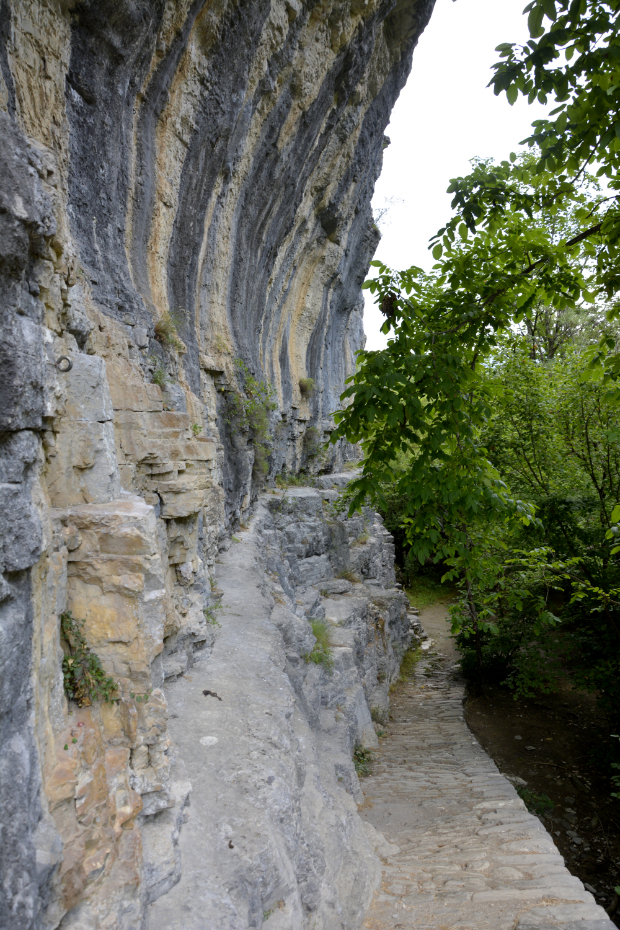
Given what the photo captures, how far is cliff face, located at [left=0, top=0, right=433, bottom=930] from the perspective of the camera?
1.93 meters

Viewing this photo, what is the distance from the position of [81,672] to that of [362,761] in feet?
19.6

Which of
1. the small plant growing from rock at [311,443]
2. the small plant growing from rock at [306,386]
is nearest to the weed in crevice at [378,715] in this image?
the small plant growing from rock at [311,443]

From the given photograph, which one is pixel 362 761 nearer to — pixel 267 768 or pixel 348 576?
pixel 348 576

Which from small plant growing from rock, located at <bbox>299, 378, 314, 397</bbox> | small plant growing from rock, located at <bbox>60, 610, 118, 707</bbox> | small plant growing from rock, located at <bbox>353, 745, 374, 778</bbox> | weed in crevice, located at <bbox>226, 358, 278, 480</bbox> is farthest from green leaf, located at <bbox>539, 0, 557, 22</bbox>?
small plant growing from rock, located at <bbox>299, 378, 314, 397</bbox>

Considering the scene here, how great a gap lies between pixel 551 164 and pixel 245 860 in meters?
4.00

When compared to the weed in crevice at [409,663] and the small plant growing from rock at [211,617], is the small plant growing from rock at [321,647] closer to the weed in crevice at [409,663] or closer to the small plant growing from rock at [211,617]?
the small plant growing from rock at [211,617]

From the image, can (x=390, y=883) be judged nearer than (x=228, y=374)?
Yes

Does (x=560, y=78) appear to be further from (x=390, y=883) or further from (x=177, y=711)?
(x=390, y=883)

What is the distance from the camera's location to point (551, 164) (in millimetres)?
3068

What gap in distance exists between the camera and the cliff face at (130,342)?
1.93m

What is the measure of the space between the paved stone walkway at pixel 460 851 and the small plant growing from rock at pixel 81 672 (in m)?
2.78

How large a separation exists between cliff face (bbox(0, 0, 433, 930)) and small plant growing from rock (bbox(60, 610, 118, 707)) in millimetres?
25

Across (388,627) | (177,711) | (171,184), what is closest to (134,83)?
(171,184)

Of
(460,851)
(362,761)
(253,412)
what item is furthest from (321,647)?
(253,412)
